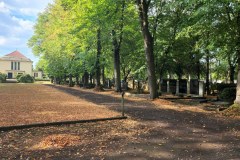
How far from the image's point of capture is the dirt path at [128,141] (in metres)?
6.01

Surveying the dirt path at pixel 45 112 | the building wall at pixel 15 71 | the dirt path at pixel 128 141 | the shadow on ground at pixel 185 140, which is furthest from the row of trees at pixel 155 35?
the building wall at pixel 15 71

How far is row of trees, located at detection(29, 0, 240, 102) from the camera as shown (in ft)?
45.0

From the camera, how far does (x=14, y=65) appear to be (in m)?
99.7

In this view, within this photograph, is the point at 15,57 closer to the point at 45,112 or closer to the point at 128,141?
the point at 45,112

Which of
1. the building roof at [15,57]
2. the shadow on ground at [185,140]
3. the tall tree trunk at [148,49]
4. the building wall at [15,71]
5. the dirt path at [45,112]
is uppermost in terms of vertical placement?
the building roof at [15,57]

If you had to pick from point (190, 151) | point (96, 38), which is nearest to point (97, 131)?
point (190, 151)

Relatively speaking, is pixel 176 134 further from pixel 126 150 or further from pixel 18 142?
pixel 18 142

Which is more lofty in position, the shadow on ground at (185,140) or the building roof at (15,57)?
the building roof at (15,57)

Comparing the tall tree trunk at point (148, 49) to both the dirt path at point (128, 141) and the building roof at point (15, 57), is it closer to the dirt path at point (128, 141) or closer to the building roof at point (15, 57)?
the dirt path at point (128, 141)

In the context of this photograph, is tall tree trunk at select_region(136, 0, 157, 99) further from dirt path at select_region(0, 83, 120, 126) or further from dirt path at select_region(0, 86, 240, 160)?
dirt path at select_region(0, 86, 240, 160)

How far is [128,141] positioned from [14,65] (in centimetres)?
9959

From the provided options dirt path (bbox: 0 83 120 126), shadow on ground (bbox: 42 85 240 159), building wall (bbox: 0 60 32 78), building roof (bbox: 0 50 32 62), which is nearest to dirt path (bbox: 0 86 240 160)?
shadow on ground (bbox: 42 85 240 159)

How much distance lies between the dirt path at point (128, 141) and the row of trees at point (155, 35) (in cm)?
553

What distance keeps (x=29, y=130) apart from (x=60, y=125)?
3.55 feet
